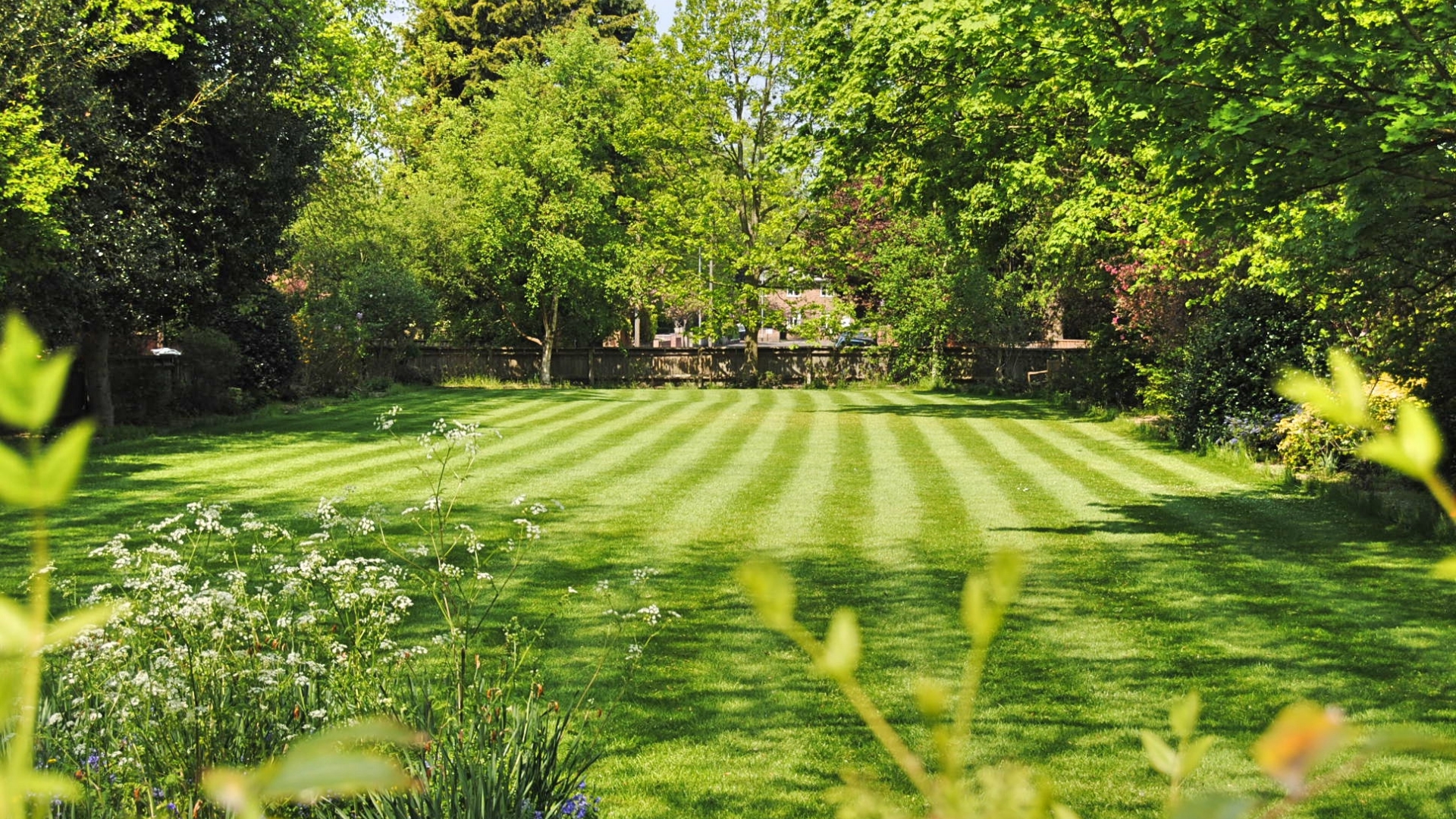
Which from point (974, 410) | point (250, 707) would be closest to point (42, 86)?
point (250, 707)

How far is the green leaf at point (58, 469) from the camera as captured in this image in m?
0.50

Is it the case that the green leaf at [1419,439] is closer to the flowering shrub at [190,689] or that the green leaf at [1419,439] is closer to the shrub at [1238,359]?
the flowering shrub at [190,689]

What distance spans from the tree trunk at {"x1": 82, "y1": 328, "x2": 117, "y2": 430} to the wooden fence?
56.8ft

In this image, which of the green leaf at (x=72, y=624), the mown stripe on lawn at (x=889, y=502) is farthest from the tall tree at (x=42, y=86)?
the green leaf at (x=72, y=624)

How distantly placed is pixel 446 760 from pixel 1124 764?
137 inches

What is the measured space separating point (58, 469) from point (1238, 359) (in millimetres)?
18224

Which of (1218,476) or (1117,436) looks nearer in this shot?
(1218,476)

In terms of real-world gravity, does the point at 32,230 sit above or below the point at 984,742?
above

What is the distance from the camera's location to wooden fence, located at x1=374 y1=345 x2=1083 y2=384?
39.7 metres

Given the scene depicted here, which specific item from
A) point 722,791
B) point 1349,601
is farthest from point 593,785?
point 1349,601

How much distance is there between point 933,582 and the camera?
A: 9.32 m

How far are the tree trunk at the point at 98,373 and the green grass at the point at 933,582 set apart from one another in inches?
70.1

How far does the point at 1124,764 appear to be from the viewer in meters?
5.63

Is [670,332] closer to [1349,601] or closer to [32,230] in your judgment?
[32,230]
